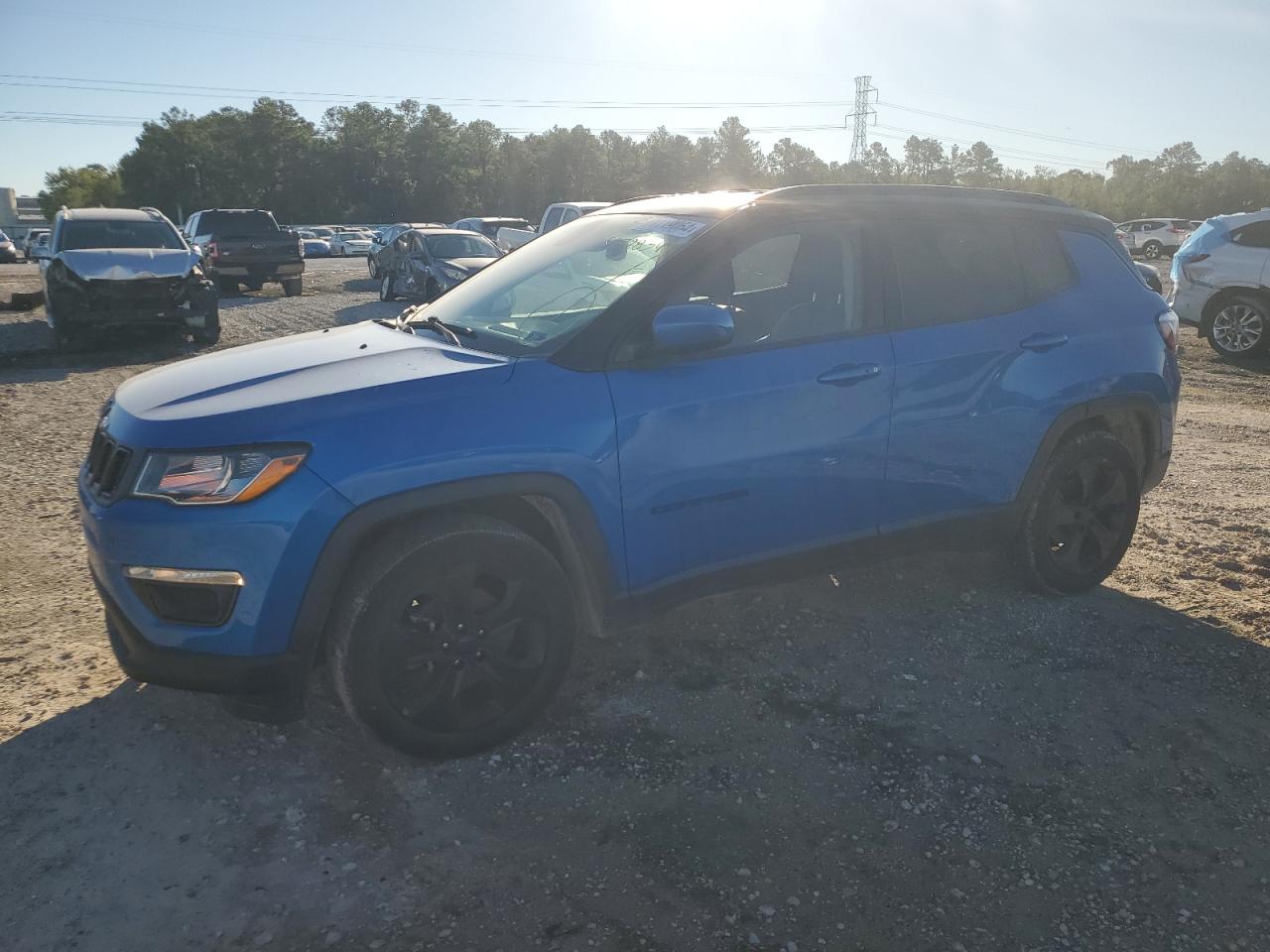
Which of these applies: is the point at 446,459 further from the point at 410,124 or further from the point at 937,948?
the point at 410,124

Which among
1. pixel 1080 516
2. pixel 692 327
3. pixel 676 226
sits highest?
pixel 676 226

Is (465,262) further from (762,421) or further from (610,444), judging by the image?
(610,444)

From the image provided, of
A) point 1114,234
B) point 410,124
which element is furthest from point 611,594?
point 410,124

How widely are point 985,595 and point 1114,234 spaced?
1838 mm

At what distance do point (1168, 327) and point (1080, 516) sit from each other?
1033 millimetres

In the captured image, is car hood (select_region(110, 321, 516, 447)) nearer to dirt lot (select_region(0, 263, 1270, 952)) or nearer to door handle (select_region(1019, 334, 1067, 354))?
dirt lot (select_region(0, 263, 1270, 952))

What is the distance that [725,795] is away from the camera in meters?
2.97

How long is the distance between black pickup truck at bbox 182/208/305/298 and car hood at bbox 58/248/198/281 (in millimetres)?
7401

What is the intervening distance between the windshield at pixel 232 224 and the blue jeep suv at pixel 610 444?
58.3 ft

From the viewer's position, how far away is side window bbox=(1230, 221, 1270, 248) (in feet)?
39.4

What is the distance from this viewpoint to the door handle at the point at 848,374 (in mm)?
3527

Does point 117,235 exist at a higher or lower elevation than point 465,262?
higher

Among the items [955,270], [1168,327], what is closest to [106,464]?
[955,270]

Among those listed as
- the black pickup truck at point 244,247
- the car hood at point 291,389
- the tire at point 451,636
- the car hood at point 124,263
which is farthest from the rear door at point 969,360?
the black pickup truck at point 244,247
